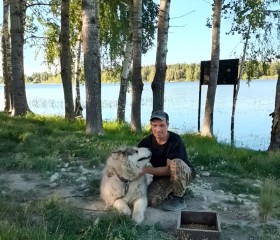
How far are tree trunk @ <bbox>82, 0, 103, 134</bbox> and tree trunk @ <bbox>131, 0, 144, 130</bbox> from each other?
5.60 feet

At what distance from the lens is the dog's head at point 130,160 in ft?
17.0

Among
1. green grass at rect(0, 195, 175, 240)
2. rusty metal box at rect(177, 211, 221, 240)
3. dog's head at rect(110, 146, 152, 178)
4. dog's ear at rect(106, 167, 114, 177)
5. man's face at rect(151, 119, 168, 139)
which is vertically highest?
man's face at rect(151, 119, 168, 139)

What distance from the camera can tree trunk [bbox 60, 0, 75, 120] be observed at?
535 inches

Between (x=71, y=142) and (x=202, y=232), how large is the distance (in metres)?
5.53

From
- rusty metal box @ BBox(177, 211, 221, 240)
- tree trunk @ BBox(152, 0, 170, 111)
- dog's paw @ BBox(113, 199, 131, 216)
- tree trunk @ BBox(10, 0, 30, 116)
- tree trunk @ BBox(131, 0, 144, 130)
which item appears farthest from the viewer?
tree trunk @ BBox(10, 0, 30, 116)

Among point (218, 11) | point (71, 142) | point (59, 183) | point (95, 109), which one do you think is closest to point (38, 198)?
point (59, 183)

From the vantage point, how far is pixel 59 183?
6617mm

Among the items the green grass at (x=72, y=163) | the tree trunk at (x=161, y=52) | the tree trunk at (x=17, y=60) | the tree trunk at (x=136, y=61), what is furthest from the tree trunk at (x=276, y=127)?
the tree trunk at (x=17, y=60)

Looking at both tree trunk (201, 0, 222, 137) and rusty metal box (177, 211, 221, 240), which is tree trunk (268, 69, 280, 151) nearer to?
tree trunk (201, 0, 222, 137)

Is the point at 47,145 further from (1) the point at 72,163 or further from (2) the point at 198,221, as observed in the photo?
(2) the point at 198,221

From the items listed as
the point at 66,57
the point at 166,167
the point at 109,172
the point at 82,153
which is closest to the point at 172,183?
the point at 166,167

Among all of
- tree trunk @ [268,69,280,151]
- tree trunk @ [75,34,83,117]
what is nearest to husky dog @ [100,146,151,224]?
tree trunk @ [268,69,280,151]

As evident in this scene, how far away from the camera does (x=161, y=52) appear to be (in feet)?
37.9

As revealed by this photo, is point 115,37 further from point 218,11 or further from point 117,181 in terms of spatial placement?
point 117,181
